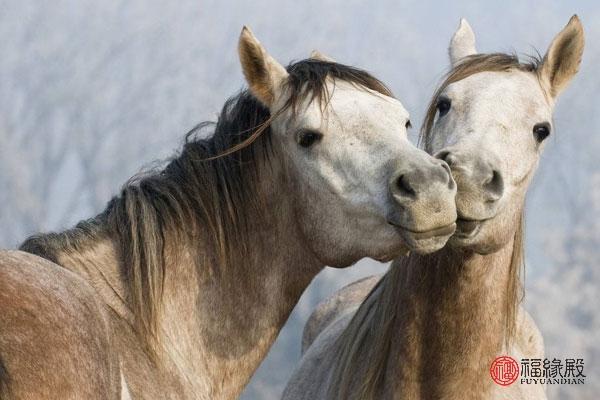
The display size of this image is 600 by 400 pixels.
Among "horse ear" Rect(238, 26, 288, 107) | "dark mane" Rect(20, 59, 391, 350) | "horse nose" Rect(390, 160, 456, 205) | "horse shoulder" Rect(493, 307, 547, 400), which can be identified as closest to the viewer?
"horse nose" Rect(390, 160, 456, 205)

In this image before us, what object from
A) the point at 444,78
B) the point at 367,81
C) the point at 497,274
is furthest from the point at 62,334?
the point at 444,78

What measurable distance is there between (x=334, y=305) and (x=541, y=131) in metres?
4.14

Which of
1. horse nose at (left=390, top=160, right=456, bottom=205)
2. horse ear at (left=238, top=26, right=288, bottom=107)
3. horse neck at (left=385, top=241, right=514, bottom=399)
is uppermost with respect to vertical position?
horse ear at (left=238, top=26, right=288, bottom=107)

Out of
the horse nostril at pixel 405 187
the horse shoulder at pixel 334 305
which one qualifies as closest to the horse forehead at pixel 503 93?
the horse nostril at pixel 405 187

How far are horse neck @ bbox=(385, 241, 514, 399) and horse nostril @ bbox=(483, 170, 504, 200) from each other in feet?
1.86

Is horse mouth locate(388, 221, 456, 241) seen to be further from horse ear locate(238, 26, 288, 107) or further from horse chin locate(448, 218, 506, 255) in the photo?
horse ear locate(238, 26, 288, 107)

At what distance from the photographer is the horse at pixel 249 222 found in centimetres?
459

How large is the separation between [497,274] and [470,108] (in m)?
1.02

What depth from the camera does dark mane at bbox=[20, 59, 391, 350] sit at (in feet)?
15.5

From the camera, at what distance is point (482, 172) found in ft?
17.4

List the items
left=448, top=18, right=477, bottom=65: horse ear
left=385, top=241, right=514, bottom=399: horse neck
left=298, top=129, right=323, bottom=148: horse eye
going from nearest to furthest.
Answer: left=298, top=129, right=323, bottom=148: horse eye, left=385, top=241, right=514, bottom=399: horse neck, left=448, top=18, right=477, bottom=65: horse ear

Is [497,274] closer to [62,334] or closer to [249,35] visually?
[249,35]

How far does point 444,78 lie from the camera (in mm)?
6391

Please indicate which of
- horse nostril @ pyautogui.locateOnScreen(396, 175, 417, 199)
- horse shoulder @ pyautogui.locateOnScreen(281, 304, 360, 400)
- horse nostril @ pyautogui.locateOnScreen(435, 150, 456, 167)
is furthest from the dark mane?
horse shoulder @ pyautogui.locateOnScreen(281, 304, 360, 400)
